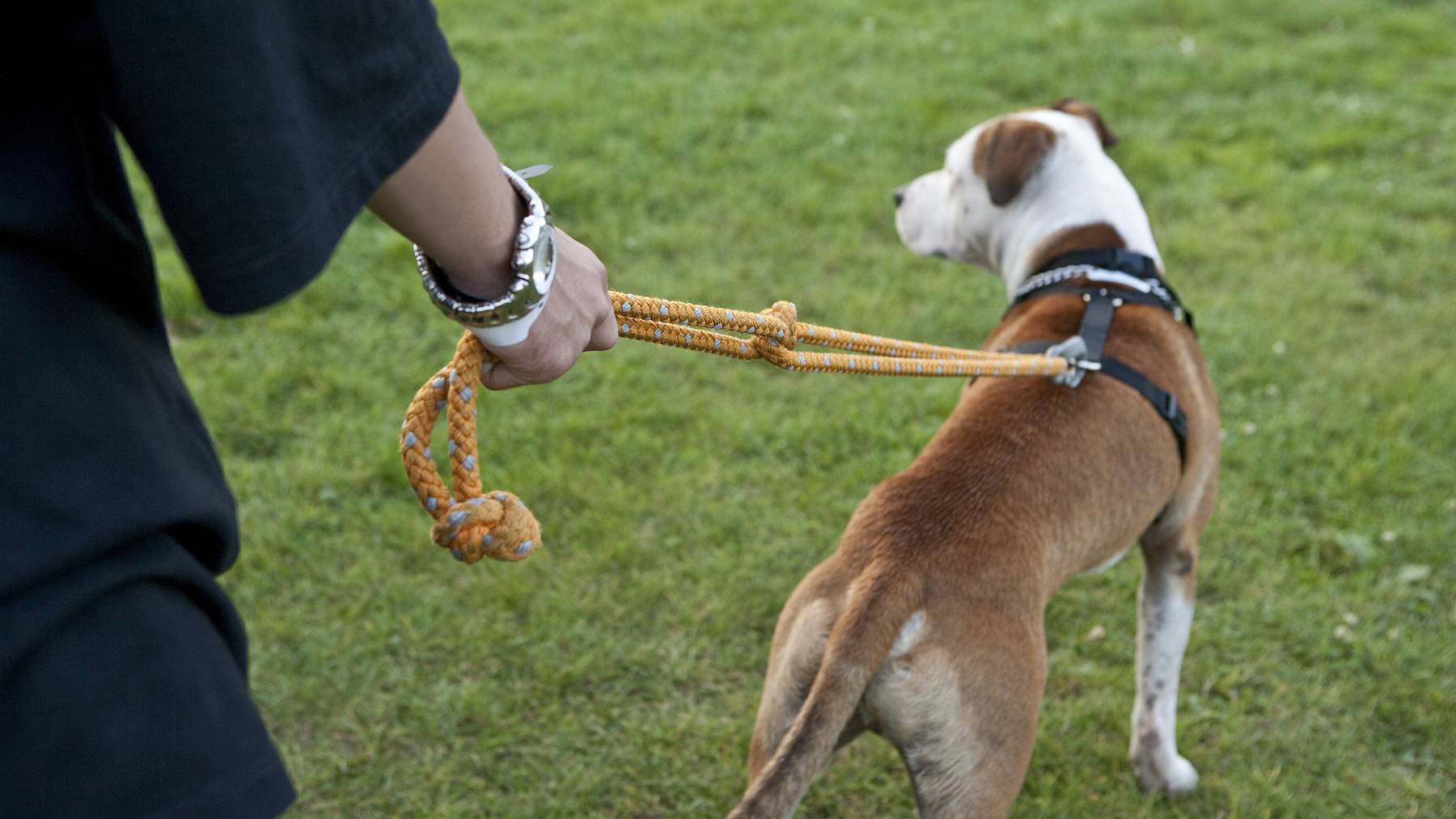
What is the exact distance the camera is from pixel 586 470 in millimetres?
4262

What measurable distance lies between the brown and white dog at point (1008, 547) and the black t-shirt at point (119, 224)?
132cm

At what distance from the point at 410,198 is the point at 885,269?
444cm

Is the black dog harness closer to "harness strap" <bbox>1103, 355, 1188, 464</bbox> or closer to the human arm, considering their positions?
"harness strap" <bbox>1103, 355, 1188, 464</bbox>

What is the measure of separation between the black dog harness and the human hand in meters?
1.65

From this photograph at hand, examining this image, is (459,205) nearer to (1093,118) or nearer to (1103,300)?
(1103,300)

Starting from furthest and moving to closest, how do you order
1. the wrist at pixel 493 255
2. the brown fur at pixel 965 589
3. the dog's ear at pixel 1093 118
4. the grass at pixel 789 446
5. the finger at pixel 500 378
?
the dog's ear at pixel 1093 118 → the grass at pixel 789 446 → the brown fur at pixel 965 589 → the finger at pixel 500 378 → the wrist at pixel 493 255

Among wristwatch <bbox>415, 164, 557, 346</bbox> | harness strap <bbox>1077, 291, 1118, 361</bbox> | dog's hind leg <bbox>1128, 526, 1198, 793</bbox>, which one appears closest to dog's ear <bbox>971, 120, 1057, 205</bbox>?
harness strap <bbox>1077, 291, 1118, 361</bbox>

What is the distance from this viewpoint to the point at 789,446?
14.6 feet

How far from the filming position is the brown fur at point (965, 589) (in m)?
2.21

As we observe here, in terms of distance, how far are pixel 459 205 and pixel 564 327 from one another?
0.76 ft

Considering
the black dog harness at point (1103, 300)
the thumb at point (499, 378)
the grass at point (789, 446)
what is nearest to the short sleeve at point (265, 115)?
the thumb at point (499, 378)

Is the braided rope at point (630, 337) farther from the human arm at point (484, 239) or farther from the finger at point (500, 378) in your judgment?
the human arm at point (484, 239)

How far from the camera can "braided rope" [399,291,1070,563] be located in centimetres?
150

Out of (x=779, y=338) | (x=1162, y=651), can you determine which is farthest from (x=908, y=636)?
(x=1162, y=651)
